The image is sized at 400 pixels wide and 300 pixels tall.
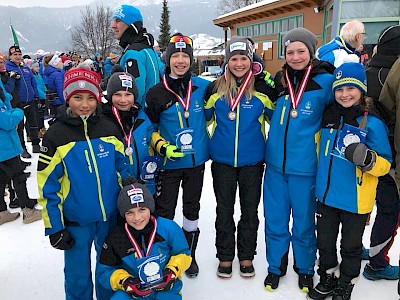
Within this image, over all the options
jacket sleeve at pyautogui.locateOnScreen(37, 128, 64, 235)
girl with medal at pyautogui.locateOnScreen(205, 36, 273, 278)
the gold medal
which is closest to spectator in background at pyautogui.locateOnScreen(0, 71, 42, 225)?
jacket sleeve at pyautogui.locateOnScreen(37, 128, 64, 235)

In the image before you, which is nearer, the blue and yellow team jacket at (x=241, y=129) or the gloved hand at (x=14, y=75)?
the blue and yellow team jacket at (x=241, y=129)

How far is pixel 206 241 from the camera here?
3807 mm

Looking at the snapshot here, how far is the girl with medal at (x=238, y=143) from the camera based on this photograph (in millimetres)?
2885

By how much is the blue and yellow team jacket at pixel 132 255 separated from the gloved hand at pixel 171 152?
533 mm

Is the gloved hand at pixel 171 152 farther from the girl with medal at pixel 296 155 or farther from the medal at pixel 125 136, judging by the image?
the girl with medal at pixel 296 155

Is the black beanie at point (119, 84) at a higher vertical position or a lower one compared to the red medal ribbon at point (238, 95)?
higher

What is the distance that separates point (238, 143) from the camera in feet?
9.54

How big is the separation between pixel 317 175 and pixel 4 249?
3.25 m

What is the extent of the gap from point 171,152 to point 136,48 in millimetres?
1309

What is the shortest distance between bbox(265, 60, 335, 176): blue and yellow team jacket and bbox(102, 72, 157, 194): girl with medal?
1047mm

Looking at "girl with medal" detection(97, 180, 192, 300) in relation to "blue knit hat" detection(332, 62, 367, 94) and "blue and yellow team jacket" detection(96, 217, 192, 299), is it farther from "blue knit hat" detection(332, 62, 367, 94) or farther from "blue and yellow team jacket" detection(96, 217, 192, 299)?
"blue knit hat" detection(332, 62, 367, 94)

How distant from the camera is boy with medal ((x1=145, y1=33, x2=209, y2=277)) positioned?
2.92 m

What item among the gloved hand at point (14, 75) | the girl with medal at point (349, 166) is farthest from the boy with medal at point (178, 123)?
the gloved hand at point (14, 75)

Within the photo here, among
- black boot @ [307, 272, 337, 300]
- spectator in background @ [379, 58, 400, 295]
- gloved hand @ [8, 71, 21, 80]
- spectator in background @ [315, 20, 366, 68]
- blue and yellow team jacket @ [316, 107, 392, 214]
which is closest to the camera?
blue and yellow team jacket @ [316, 107, 392, 214]
